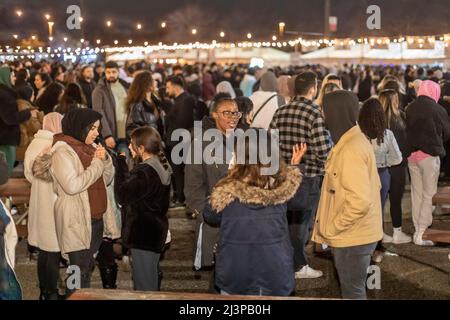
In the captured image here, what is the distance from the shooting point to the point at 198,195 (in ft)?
20.3

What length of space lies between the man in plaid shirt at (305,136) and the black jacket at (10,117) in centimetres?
412

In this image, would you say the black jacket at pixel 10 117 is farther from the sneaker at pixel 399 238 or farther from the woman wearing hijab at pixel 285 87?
the sneaker at pixel 399 238

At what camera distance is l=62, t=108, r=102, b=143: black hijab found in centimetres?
618

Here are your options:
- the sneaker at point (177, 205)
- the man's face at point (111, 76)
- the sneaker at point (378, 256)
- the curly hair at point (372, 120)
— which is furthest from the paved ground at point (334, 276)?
the man's face at point (111, 76)

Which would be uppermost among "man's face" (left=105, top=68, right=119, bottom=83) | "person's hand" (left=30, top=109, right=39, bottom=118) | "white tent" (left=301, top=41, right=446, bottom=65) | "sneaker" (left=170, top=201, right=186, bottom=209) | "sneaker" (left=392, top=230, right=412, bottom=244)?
"white tent" (left=301, top=41, right=446, bottom=65)

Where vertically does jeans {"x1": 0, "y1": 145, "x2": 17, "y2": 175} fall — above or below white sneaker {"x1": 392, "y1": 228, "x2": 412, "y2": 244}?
above

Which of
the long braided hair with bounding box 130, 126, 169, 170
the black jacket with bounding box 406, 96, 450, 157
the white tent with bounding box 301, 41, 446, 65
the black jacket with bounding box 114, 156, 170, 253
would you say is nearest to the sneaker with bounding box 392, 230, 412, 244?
the black jacket with bounding box 406, 96, 450, 157

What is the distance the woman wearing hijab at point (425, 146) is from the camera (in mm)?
8805

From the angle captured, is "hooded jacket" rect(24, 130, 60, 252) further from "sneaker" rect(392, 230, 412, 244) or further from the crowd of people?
"sneaker" rect(392, 230, 412, 244)

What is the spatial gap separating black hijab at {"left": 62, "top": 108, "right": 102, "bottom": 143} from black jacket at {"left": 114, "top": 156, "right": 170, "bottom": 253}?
1.19ft

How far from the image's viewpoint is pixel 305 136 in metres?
7.31
